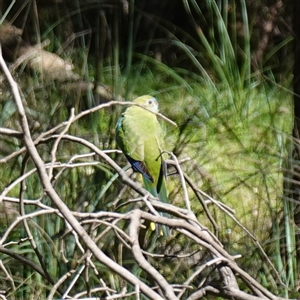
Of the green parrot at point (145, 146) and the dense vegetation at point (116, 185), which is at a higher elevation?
the green parrot at point (145, 146)

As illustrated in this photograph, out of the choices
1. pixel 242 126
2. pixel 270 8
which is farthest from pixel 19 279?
pixel 270 8

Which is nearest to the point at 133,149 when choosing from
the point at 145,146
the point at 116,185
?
the point at 145,146

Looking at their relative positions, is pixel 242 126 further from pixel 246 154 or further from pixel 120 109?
pixel 120 109

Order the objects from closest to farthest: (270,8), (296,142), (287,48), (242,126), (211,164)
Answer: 1. (296,142)
2. (211,164)
3. (242,126)
4. (287,48)
5. (270,8)

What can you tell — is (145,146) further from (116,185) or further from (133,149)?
(116,185)

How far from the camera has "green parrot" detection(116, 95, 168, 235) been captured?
2.49m

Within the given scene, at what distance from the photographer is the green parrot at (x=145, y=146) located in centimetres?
249

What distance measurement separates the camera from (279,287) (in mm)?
2656

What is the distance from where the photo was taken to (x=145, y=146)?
258 centimetres

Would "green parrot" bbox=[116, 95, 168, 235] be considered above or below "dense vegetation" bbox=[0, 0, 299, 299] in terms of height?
above

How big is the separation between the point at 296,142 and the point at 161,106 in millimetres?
1502

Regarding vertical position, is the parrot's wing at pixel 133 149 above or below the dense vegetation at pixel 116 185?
above

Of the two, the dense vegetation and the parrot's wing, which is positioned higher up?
the parrot's wing

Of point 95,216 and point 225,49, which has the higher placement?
point 95,216
